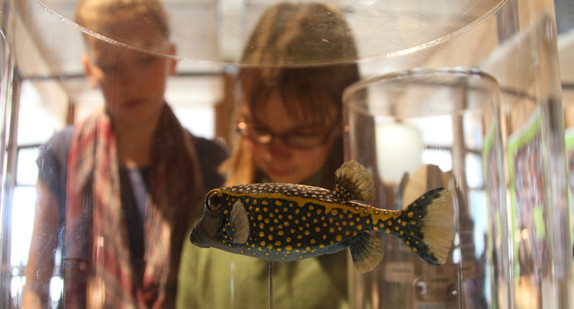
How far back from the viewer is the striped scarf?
0.44 m

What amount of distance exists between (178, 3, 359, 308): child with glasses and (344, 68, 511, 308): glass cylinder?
30 millimetres

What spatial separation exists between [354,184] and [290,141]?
0.13 meters

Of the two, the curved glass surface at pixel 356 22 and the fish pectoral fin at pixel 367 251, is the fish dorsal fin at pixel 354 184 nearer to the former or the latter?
the fish pectoral fin at pixel 367 251

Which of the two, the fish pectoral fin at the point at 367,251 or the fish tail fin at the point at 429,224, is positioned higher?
the fish tail fin at the point at 429,224

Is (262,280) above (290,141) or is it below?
below

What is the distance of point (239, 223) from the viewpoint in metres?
0.31

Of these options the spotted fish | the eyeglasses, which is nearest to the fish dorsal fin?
the spotted fish

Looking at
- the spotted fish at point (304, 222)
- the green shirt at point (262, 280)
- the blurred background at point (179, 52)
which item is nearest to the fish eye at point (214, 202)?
the spotted fish at point (304, 222)

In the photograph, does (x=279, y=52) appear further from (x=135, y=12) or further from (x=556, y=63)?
(x=556, y=63)

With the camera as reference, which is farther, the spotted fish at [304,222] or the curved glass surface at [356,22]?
the curved glass surface at [356,22]

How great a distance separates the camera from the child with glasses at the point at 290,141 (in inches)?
16.9

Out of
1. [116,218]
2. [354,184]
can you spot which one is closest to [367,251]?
[354,184]

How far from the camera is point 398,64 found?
50 cm

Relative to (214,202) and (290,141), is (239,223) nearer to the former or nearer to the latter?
(214,202)
